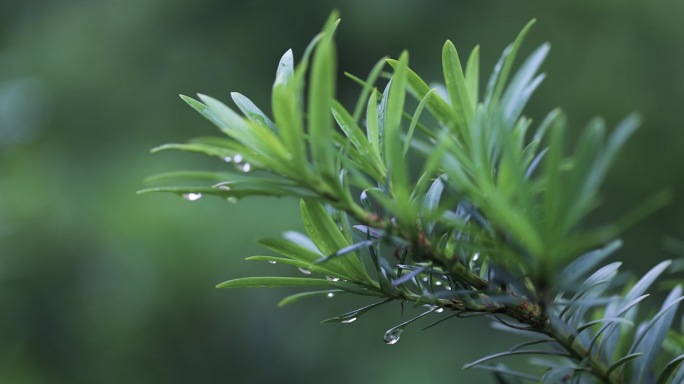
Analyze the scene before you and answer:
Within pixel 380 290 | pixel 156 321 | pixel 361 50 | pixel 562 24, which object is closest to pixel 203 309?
pixel 156 321

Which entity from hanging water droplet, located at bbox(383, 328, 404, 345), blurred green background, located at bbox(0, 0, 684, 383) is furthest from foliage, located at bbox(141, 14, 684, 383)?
blurred green background, located at bbox(0, 0, 684, 383)

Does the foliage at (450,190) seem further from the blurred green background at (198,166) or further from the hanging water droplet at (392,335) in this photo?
the blurred green background at (198,166)

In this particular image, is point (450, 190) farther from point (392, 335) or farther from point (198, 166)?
point (198, 166)

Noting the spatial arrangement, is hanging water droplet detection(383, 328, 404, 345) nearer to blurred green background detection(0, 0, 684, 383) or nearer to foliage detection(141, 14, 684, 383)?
foliage detection(141, 14, 684, 383)

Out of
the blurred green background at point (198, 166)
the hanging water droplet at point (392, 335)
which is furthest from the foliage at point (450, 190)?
the blurred green background at point (198, 166)

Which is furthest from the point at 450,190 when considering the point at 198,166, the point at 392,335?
the point at 198,166

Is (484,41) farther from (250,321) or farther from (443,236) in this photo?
(443,236)
